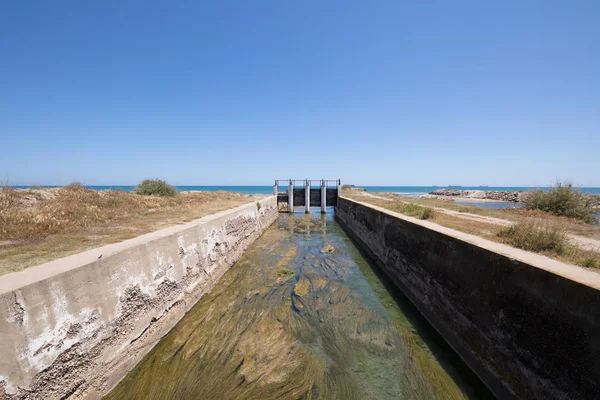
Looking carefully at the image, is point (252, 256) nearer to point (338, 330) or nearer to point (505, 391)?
point (338, 330)

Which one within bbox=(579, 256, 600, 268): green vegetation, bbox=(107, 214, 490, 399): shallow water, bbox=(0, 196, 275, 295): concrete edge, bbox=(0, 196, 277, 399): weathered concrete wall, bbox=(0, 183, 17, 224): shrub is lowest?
bbox=(107, 214, 490, 399): shallow water

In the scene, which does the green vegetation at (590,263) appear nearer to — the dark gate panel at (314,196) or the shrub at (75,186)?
the shrub at (75,186)

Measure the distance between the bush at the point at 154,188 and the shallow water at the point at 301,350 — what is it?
13.3m

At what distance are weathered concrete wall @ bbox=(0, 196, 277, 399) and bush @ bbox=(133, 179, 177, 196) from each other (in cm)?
1432

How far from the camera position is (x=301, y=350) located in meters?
4.70

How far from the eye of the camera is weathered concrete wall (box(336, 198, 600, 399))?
2604mm

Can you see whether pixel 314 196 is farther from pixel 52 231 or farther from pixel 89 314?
pixel 89 314

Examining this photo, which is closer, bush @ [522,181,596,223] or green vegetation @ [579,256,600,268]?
green vegetation @ [579,256,600,268]

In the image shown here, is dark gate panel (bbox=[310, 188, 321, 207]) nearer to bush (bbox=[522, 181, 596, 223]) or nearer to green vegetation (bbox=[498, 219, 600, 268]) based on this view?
bush (bbox=[522, 181, 596, 223])

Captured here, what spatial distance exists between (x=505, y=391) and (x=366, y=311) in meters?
3.06

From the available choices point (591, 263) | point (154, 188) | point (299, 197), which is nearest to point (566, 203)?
point (591, 263)

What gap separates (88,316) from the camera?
338cm

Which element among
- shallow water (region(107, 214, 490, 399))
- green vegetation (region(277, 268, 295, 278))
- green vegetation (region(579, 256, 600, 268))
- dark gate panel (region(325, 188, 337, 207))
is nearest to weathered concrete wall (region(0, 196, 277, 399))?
shallow water (region(107, 214, 490, 399))

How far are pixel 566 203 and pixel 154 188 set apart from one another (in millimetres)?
24051
